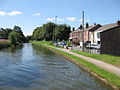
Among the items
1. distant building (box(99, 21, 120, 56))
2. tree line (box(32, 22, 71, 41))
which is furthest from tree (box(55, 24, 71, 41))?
distant building (box(99, 21, 120, 56))

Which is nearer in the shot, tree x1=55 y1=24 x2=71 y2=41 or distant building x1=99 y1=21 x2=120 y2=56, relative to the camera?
distant building x1=99 y1=21 x2=120 y2=56

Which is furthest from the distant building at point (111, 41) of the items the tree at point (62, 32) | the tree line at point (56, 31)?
the tree at point (62, 32)

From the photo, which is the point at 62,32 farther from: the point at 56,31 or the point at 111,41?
the point at 111,41

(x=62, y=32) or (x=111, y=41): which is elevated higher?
(x=62, y=32)

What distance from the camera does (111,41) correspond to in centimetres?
2139

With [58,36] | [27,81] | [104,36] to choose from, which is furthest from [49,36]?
[27,81]

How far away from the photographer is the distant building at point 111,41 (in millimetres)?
19969

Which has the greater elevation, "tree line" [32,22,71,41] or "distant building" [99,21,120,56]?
"tree line" [32,22,71,41]

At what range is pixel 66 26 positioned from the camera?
104 meters

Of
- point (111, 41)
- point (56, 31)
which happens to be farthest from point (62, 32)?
point (111, 41)

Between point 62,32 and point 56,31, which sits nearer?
point 56,31

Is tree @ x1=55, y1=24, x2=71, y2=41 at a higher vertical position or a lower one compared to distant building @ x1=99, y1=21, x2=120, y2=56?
higher

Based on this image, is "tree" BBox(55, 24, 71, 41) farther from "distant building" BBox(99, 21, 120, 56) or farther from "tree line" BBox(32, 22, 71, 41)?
"distant building" BBox(99, 21, 120, 56)

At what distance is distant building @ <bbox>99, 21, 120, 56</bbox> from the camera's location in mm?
19969
